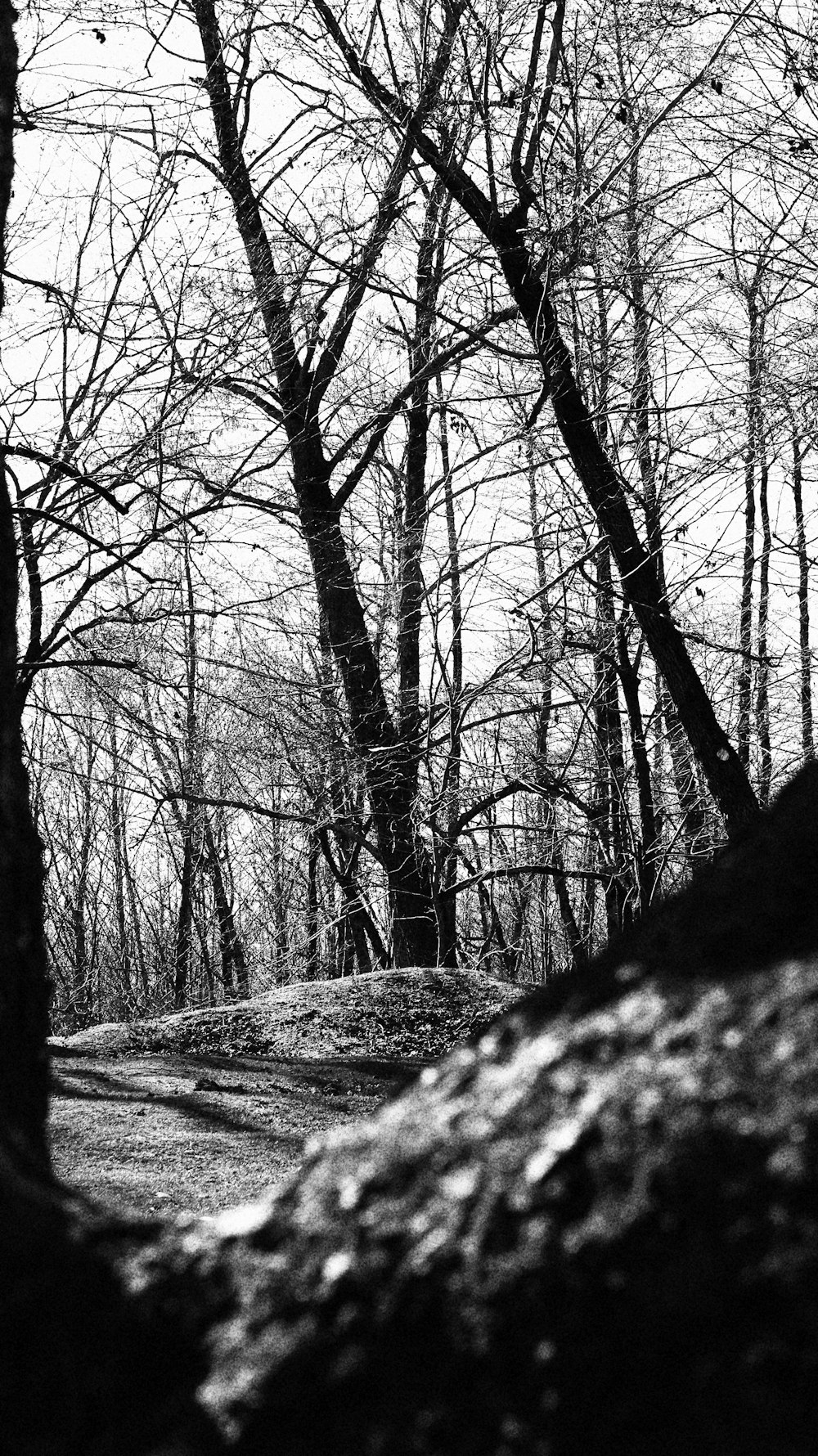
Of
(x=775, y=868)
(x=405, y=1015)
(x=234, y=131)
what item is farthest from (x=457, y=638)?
(x=775, y=868)

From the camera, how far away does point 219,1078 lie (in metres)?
5.87

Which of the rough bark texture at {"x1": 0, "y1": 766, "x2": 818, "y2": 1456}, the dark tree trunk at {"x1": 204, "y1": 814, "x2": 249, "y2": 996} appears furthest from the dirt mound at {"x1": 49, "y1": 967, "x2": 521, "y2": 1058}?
the dark tree trunk at {"x1": 204, "y1": 814, "x2": 249, "y2": 996}

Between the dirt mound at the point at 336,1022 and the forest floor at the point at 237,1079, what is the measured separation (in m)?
0.01

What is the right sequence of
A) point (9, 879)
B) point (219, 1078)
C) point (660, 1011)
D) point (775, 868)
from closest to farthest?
1. point (660, 1011)
2. point (775, 868)
3. point (9, 879)
4. point (219, 1078)

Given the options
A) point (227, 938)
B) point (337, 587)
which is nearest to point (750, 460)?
point (337, 587)

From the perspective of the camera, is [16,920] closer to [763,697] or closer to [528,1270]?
[528,1270]

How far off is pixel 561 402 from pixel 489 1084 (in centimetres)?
662

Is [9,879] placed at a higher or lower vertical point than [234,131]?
lower

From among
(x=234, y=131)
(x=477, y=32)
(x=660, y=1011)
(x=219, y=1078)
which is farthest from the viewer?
(x=234, y=131)

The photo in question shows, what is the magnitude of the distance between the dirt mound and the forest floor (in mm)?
13

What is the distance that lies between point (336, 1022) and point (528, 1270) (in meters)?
6.84

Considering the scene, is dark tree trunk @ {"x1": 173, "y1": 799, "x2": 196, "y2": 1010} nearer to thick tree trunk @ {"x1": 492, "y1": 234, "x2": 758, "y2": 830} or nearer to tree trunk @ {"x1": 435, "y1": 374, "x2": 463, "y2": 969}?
tree trunk @ {"x1": 435, "y1": 374, "x2": 463, "y2": 969}

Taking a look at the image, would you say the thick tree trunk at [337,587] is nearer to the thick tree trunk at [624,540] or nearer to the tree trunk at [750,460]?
the thick tree trunk at [624,540]

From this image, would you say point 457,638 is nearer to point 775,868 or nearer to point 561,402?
point 561,402
